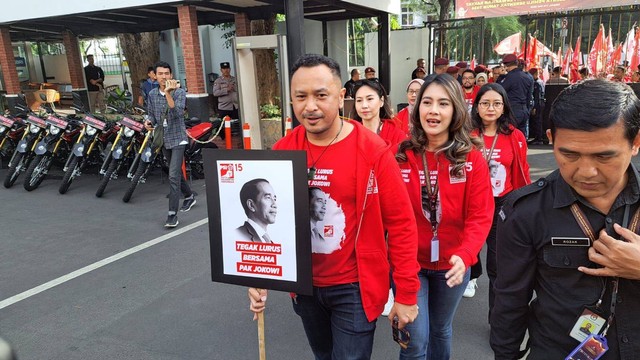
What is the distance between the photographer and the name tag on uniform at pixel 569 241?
4.49 feet

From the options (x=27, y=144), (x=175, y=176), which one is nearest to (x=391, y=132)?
(x=175, y=176)

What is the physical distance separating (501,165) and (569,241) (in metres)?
2.02

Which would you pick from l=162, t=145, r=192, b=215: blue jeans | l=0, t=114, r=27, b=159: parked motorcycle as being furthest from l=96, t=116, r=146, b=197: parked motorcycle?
l=0, t=114, r=27, b=159: parked motorcycle

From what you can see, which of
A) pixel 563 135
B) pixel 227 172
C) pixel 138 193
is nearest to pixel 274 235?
pixel 227 172

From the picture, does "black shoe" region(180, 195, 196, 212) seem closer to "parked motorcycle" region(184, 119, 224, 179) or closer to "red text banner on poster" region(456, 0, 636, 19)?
"parked motorcycle" region(184, 119, 224, 179)

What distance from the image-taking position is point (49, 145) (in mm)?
8398

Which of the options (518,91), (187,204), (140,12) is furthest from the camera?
(140,12)

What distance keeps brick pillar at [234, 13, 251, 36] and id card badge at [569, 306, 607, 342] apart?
472 inches

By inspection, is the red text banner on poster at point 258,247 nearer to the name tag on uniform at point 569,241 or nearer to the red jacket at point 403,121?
the name tag on uniform at point 569,241

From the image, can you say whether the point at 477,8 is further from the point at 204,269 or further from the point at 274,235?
the point at 274,235

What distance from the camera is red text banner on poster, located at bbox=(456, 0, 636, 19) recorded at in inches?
488

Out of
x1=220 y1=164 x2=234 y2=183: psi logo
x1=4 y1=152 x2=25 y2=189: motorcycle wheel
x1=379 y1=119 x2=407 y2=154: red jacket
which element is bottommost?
x1=4 y1=152 x2=25 y2=189: motorcycle wheel

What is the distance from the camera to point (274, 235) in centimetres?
194

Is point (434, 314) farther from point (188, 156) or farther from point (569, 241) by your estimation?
point (188, 156)
